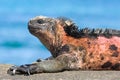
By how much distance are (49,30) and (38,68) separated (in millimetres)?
1858

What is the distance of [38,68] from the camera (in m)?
15.3

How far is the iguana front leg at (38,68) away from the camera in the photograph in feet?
49.4

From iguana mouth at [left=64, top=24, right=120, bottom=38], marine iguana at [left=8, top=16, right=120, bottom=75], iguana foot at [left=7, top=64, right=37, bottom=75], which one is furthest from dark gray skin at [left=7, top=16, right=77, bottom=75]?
iguana mouth at [left=64, top=24, right=120, bottom=38]

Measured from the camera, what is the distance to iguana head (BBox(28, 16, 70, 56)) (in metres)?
16.6

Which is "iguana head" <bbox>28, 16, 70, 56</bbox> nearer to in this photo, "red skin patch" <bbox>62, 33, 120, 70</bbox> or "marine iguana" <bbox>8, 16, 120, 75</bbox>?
"marine iguana" <bbox>8, 16, 120, 75</bbox>

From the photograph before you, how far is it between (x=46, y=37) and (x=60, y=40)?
0.41 metres

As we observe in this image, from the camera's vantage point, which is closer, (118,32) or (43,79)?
(43,79)

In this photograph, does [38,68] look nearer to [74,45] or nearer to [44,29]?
[74,45]

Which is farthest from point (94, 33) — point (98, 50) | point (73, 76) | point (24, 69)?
point (24, 69)

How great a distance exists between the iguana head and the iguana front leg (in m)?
1.17

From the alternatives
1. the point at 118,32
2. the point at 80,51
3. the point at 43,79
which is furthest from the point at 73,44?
the point at 43,79

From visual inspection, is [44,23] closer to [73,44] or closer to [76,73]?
[73,44]

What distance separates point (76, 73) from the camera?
15.2 meters

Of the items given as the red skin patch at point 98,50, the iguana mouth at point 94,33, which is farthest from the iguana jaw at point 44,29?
the iguana mouth at point 94,33
